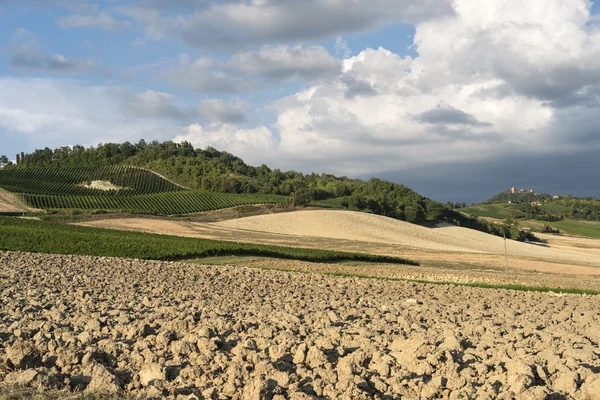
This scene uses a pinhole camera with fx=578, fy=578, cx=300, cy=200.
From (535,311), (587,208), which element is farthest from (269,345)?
(587,208)

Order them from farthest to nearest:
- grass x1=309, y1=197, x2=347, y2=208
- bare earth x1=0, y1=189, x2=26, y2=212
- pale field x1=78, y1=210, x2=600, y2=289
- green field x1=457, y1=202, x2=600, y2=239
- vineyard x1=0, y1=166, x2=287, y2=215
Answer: green field x1=457, y1=202, x2=600, y2=239 → grass x1=309, y1=197, x2=347, y2=208 → vineyard x1=0, y1=166, x2=287, y2=215 → bare earth x1=0, y1=189, x2=26, y2=212 → pale field x1=78, y1=210, x2=600, y2=289

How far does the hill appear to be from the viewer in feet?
299

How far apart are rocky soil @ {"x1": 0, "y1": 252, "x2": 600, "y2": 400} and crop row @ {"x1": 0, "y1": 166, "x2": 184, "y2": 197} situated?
8179 centimetres

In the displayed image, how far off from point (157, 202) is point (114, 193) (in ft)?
45.2

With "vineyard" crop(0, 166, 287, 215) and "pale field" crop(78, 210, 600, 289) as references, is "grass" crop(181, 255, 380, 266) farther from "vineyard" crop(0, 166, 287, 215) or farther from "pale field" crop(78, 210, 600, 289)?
"vineyard" crop(0, 166, 287, 215)

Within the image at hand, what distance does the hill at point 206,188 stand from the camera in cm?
9119

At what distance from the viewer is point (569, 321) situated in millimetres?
16062

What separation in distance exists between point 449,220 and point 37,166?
91.6 m

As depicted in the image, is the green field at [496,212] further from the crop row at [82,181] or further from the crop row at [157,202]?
the crop row at [82,181]

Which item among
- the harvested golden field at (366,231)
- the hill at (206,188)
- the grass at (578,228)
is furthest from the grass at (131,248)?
the grass at (578,228)

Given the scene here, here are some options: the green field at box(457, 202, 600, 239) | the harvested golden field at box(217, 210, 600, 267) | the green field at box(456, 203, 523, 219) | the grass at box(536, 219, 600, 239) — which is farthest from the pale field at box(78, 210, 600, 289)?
the green field at box(456, 203, 523, 219)

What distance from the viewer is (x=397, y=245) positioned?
63.8m

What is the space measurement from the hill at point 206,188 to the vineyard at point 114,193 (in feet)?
0.57

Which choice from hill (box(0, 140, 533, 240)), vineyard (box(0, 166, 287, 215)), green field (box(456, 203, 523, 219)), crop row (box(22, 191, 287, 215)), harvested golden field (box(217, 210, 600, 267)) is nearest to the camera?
harvested golden field (box(217, 210, 600, 267))
